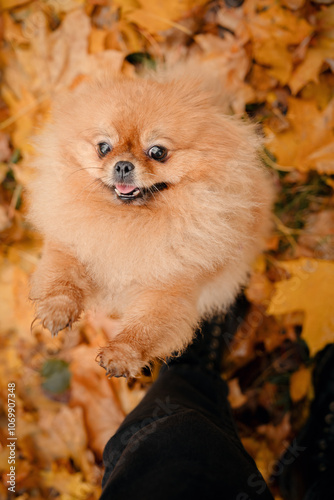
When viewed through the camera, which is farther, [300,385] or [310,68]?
[300,385]

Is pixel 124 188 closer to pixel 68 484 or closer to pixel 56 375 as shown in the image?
pixel 56 375

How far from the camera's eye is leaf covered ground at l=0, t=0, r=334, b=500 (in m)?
1.69

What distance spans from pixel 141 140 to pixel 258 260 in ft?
3.63

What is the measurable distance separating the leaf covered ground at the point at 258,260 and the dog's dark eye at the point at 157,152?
2.50ft

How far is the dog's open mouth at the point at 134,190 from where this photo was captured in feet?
3.44

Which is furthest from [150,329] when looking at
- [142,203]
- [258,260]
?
[258,260]

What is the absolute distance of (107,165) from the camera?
1026 millimetres

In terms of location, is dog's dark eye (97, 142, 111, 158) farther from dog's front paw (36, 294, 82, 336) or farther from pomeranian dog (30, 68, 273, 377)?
dog's front paw (36, 294, 82, 336)

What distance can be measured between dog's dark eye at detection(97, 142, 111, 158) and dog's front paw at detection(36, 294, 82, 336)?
1.42 ft

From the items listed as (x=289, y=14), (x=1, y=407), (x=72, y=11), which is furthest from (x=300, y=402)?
(x=72, y=11)

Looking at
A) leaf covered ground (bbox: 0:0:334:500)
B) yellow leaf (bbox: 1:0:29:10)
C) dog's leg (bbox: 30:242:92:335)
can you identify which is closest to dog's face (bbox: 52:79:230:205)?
dog's leg (bbox: 30:242:92:335)

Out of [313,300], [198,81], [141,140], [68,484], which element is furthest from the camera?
[68,484]

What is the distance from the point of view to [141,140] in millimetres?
1042

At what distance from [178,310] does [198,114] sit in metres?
0.60
